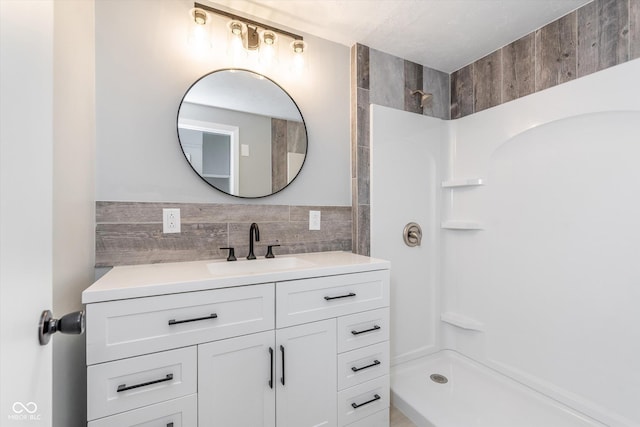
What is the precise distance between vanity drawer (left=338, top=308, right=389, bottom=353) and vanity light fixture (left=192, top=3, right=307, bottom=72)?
1.53 meters

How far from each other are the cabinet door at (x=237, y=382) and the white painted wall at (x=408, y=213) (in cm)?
110

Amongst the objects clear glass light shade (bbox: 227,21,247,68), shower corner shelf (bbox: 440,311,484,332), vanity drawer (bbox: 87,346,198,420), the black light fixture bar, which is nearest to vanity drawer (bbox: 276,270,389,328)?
vanity drawer (bbox: 87,346,198,420)

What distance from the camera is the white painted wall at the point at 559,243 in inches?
58.6

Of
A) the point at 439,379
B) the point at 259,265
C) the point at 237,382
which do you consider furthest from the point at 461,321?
the point at 237,382

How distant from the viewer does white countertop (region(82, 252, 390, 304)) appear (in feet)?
3.31

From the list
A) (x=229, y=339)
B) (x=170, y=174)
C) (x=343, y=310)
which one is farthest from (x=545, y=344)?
(x=170, y=174)

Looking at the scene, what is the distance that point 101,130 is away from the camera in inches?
54.7

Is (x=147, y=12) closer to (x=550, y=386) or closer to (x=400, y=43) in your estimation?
(x=400, y=43)

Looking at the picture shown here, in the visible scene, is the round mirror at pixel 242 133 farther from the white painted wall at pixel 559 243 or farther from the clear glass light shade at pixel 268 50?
the white painted wall at pixel 559 243

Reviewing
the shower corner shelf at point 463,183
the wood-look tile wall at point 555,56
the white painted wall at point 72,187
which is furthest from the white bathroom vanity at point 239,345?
the wood-look tile wall at point 555,56

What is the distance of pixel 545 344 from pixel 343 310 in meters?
1.39

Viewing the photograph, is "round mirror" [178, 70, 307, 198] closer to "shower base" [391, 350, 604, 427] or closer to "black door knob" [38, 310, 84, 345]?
"black door knob" [38, 310, 84, 345]

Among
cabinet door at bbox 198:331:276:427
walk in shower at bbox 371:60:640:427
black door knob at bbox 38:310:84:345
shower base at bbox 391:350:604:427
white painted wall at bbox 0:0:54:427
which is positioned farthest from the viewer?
shower base at bbox 391:350:604:427

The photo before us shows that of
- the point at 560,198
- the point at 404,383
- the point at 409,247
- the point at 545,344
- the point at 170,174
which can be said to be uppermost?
the point at 170,174
